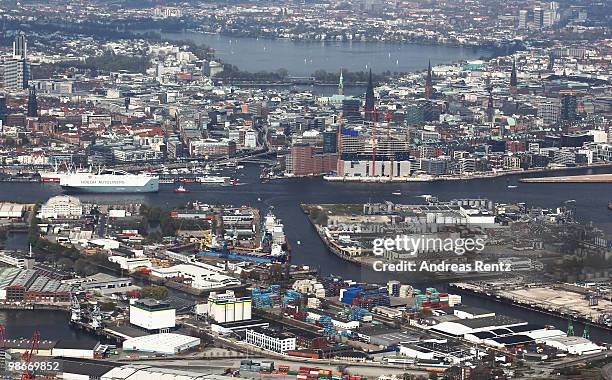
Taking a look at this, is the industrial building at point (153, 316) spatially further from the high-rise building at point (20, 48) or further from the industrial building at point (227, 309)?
the high-rise building at point (20, 48)

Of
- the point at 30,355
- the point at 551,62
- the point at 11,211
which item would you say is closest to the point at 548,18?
the point at 551,62

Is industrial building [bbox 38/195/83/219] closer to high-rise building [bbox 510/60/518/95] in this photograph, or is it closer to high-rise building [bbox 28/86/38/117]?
high-rise building [bbox 28/86/38/117]

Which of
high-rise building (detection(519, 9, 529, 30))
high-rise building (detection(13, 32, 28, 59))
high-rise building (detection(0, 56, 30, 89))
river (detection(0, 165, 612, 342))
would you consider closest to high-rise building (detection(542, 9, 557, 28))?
high-rise building (detection(519, 9, 529, 30))

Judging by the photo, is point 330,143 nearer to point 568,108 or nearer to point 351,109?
point 351,109

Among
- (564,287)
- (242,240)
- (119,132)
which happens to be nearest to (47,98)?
(119,132)

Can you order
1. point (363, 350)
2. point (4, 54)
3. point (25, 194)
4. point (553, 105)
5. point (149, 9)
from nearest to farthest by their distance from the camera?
point (363, 350)
point (25, 194)
point (553, 105)
point (4, 54)
point (149, 9)

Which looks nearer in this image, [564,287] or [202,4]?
[564,287]

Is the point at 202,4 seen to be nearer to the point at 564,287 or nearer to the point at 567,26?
the point at 567,26
